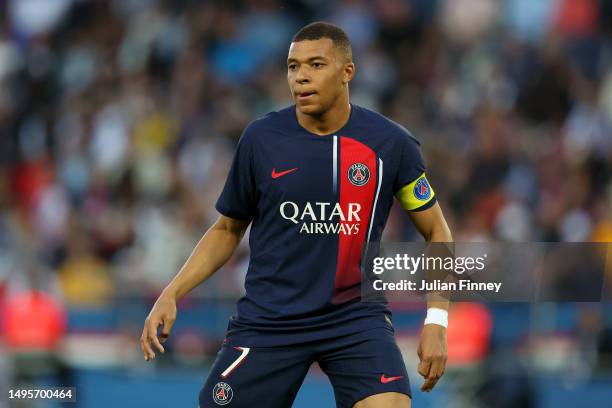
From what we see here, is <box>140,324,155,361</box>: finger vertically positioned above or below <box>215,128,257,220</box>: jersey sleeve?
below

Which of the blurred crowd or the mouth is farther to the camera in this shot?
the blurred crowd

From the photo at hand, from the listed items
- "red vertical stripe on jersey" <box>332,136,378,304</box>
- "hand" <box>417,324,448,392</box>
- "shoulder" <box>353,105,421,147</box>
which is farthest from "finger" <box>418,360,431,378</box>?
"shoulder" <box>353,105,421,147</box>

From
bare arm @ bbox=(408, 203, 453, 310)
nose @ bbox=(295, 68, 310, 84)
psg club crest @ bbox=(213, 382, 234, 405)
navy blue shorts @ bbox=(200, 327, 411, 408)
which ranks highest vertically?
nose @ bbox=(295, 68, 310, 84)

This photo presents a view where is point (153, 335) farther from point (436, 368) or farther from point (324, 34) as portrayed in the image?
point (324, 34)

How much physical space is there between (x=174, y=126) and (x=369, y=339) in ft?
24.0

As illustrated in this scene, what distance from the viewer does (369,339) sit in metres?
5.32

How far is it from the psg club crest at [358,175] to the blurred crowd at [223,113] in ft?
15.0

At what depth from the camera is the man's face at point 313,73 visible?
210 inches

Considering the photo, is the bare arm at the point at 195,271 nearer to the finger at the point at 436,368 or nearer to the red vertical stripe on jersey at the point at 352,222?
the red vertical stripe on jersey at the point at 352,222

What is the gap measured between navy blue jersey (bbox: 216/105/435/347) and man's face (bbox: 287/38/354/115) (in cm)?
17

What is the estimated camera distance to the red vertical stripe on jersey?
536 centimetres

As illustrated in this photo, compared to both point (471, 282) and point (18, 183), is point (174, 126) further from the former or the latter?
point (471, 282)

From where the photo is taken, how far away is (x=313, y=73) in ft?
17.6

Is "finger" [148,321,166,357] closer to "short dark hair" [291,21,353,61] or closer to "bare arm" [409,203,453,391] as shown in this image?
"bare arm" [409,203,453,391]
